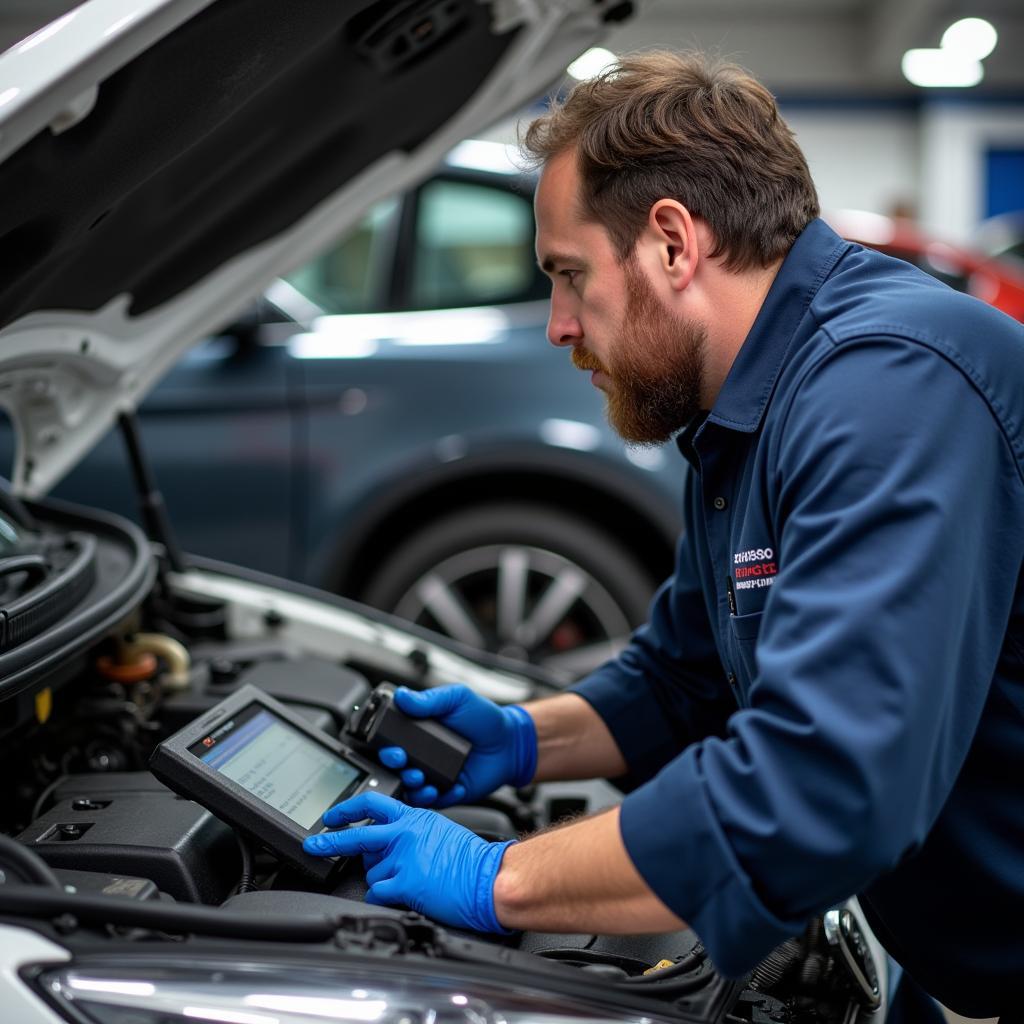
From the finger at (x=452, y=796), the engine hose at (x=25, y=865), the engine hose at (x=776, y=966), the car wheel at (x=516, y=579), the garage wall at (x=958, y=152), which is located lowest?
the garage wall at (x=958, y=152)

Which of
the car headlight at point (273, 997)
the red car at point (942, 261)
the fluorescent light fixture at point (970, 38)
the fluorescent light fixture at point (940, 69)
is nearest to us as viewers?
the car headlight at point (273, 997)

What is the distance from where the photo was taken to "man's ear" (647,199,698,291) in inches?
46.5

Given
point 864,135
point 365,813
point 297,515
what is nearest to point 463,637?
point 297,515

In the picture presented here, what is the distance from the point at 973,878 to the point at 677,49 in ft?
3.25

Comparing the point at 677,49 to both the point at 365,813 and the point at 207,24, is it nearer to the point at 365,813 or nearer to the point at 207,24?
the point at 207,24

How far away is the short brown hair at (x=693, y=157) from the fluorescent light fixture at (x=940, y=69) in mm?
9896

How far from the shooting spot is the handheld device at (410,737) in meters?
1.43

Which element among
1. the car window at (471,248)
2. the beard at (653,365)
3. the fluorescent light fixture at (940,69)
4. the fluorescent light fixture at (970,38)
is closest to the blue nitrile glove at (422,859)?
the beard at (653,365)

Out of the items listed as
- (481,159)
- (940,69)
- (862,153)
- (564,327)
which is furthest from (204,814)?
(862,153)

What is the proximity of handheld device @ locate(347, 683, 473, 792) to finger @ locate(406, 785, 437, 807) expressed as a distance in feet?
0.06

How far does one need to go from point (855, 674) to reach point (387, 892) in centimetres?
51

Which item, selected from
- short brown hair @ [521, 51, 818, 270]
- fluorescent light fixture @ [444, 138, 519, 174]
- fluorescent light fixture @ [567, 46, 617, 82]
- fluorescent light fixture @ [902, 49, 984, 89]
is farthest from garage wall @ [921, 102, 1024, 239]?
short brown hair @ [521, 51, 818, 270]

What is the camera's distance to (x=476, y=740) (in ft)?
4.95

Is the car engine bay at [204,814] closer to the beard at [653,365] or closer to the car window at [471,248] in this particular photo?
the beard at [653,365]
